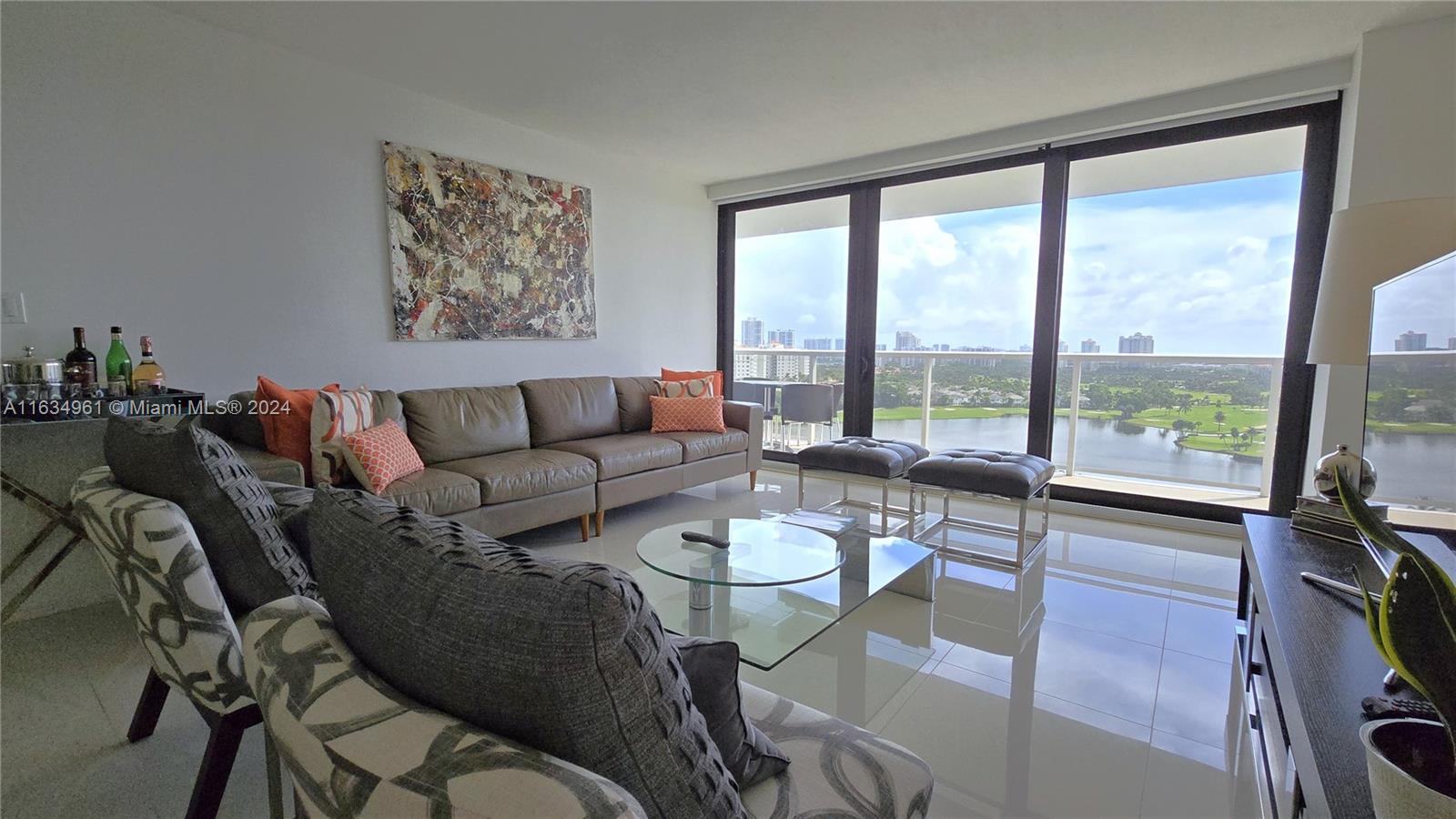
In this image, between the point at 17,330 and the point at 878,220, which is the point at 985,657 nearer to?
the point at 878,220

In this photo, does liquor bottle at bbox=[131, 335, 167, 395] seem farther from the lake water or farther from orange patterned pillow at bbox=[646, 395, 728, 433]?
the lake water

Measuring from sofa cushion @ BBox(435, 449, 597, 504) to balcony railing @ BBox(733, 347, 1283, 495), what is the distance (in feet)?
8.42

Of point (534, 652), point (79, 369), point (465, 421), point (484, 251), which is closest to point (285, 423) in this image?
point (79, 369)

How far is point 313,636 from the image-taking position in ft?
2.26

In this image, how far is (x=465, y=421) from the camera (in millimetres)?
3539

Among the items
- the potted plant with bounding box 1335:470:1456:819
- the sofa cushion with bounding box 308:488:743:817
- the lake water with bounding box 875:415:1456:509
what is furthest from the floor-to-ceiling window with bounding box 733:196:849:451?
the sofa cushion with bounding box 308:488:743:817

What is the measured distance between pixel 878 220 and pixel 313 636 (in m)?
4.83

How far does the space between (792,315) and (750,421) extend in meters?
1.40

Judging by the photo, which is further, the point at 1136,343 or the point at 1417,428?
the point at 1136,343

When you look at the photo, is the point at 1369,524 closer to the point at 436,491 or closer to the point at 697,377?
the point at 436,491

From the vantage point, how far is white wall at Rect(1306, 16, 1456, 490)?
271 centimetres

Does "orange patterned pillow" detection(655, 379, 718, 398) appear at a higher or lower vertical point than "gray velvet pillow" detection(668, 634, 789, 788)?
higher

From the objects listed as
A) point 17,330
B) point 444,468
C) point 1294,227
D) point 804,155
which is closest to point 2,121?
point 17,330

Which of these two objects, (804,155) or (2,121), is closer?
(2,121)
